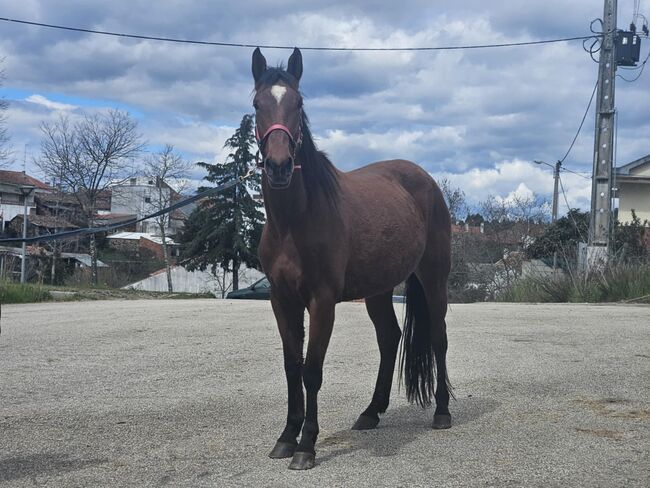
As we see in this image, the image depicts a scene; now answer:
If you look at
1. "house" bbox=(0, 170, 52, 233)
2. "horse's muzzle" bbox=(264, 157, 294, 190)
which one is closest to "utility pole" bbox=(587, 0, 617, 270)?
"horse's muzzle" bbox=(264, 157, 294, 190)

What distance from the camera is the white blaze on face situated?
4254 mm

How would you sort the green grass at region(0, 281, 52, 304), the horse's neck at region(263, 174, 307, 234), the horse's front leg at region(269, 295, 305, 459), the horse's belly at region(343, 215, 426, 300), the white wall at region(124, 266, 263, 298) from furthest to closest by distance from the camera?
the white wall at region(124, 266, 263, 298), the green grass at region(0, 281, 52, 304), the horse's belly at region(343, 215, 426, 300), the horse's front leg at region(269, 295, 305, 459), the horse's neck at region(263, 174, 307, 234)

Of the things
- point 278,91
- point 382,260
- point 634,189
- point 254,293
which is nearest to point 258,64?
point 278,91

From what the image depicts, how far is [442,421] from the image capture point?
523 cm

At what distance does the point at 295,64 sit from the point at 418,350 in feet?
8.14

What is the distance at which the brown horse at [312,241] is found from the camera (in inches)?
167

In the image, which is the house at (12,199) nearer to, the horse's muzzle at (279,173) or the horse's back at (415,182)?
the horse's back at (415,182)

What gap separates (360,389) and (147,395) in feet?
6.02

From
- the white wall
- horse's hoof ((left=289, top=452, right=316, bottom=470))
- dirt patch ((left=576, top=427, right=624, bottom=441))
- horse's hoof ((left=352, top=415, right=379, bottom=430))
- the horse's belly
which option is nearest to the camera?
horse's hoof ((left=289, top=452, right=316, bottom=470))

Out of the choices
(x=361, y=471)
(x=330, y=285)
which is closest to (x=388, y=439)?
(x=361, y=471)

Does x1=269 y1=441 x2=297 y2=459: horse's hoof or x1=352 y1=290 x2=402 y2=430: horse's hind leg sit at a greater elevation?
x1=352 y1=290 x2=402 y2=430: horse's hind leg

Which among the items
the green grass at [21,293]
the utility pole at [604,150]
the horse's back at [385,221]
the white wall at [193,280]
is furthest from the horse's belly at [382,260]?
the white wall at [193,280]

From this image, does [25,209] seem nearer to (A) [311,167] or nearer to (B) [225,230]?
(B) [225,230]

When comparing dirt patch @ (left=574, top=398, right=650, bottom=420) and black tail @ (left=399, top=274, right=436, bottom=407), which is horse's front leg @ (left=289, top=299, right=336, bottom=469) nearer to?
black tail @ (left=399, top=274, right=436, bottom=407)
